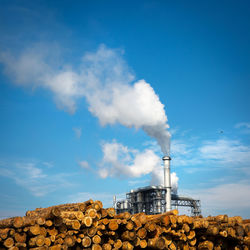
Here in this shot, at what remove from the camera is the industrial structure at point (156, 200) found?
1454 inches

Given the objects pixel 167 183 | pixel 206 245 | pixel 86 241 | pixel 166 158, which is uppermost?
pixel 166 158

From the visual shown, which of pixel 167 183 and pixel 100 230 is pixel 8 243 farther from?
pixel 167 183

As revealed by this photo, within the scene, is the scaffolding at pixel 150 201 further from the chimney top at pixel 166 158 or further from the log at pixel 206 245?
the log at pixel 206 245

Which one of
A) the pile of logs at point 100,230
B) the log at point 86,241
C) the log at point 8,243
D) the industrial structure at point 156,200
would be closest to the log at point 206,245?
the pile of logs at point 100,230

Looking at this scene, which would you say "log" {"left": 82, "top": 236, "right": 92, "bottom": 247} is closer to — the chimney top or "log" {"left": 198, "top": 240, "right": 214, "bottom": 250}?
"log" {"left": 198, "top": 240, "right": 214, "bottom": 250}

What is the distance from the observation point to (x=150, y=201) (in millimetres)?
38062

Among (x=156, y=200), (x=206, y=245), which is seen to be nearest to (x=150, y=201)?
(x=156, y=200)

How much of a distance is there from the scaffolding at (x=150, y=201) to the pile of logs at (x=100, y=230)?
2727 cm

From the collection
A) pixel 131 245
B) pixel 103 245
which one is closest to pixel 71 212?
pixel 103 245

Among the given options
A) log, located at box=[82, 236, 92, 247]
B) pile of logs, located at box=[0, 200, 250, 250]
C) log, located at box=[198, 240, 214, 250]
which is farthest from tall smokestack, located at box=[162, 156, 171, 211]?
log, located at box=[82, 236, 92, 247]

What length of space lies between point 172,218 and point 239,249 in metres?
3.23

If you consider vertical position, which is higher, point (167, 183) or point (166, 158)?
point (166, 158)

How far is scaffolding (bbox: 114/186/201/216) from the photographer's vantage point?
36938 millimetres

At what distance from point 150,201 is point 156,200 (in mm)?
1377
